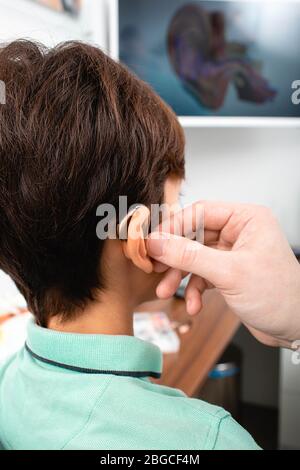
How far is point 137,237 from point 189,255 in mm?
100

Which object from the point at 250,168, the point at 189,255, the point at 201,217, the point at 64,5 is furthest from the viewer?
the point at 250,168

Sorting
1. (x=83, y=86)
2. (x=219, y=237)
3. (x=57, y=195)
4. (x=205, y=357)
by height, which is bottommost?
(x=205, y=357)

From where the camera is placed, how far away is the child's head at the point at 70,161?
0.47 meters

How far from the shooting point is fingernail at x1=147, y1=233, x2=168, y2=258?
57 centimetres

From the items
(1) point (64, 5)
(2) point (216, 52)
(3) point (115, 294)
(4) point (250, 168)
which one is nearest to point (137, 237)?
(3) point (115, 294)

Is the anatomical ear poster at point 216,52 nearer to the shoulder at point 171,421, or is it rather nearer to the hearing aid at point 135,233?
the hearing aid at point 135,233

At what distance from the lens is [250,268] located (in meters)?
0.58

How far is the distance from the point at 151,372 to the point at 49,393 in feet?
0.53

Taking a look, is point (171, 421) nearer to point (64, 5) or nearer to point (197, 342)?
point (197, 342)

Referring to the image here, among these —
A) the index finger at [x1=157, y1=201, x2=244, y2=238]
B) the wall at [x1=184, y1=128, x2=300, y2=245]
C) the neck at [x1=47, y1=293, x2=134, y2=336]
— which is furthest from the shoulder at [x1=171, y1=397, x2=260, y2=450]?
the wall at [x1=184, y1=128, x2=300, y2=245]

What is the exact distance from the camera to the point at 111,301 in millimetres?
596

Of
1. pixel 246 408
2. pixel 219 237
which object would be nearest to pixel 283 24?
pixel 219 237

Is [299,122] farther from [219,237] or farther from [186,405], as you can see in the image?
[186,405]

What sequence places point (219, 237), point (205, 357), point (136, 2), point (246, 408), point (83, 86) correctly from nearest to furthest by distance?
point (83, 86), point (219, 237), point (205, 357), point (136, 2), point (246, 408)
